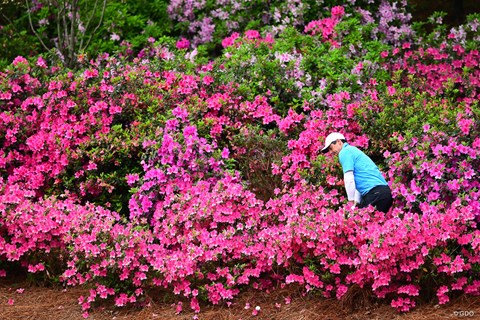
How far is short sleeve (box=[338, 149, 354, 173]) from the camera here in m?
5.85

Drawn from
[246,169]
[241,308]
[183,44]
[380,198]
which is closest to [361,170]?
[380,198]

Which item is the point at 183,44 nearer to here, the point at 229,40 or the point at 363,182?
the point at 229,40

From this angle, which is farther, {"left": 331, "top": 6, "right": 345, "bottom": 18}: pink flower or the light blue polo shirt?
{"left": 331, "top": 6, "right": 345, "bottom": 18}: pink flower

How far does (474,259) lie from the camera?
Result: 4.98m

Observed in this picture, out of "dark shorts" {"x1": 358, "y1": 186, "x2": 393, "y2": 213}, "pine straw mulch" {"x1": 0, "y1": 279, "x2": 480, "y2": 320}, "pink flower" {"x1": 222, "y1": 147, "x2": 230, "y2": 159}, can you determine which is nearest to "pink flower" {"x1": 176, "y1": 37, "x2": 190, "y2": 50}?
"pink flower" {"x1": 222, "y1": 147, "x2": 230, "y2": 159}

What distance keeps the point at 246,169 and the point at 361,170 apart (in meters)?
1.31

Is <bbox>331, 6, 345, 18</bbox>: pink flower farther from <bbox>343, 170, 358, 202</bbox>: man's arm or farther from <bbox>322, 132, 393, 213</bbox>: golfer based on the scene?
<bbox>343, 170, 358, 202</bbox>: man's arm

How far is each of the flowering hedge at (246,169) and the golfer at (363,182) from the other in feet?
0.66

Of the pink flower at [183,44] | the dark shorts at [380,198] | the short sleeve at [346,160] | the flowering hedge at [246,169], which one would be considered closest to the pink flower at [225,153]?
the flowering hedge at [246,169]

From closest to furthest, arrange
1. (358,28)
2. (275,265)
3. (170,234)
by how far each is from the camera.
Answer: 1. (275,265)
2. (170,234)
3. (358,28)

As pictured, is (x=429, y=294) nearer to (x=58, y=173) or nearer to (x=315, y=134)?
(x=315, y=134)

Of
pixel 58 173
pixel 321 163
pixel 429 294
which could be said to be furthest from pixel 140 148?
pixel 429 294

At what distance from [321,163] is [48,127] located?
282 centimetres

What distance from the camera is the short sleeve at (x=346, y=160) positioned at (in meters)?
5.85
